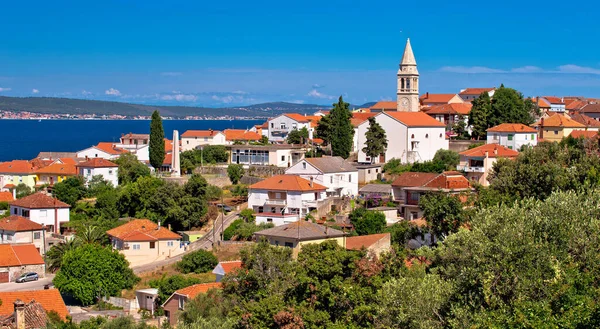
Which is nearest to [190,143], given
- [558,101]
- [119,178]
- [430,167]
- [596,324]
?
[119,178]

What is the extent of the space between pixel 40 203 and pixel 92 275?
1469cm

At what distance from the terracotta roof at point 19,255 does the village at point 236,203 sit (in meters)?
0.10

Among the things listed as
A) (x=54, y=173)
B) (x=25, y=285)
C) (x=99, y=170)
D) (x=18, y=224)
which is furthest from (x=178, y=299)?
(x=54, y=173)

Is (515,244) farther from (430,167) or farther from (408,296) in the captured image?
(430,167)

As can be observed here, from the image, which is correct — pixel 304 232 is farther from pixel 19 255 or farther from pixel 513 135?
pixel 513 135

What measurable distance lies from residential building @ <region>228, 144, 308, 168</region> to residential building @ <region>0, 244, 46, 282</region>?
22.3m

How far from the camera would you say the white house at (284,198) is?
159 feet

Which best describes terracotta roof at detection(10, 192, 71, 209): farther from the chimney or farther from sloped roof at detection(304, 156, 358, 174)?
the chimney

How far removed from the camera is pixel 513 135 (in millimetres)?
59562

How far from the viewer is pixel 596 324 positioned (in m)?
18.2

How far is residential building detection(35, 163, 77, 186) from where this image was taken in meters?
63.5

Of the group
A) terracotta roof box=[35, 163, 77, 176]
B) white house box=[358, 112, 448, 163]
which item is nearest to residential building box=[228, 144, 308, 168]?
white house box=[358, 112, 448, 163]

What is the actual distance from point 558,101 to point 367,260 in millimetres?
80146

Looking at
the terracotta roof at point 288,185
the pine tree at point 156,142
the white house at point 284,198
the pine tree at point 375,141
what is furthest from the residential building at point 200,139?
the white house at point 284,198
